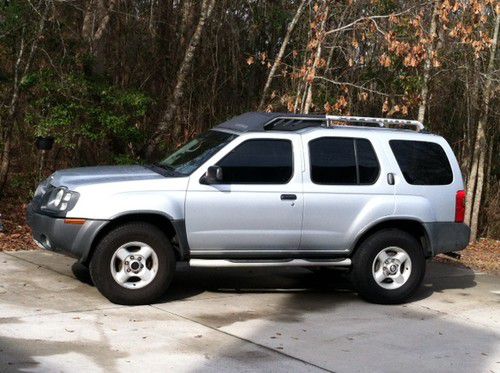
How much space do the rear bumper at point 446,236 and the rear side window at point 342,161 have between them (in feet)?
2.92

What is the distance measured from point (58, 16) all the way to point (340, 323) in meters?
8.12

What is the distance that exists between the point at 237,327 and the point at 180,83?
25.0 ft

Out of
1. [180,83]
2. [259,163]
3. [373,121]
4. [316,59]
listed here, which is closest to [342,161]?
[373,121]

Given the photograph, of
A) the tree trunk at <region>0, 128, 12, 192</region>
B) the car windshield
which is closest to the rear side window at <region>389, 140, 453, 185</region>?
the car windshield

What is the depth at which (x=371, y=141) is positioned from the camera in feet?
32.6

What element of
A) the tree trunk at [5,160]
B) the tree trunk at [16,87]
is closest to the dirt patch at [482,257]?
the tree trunk at [16,87]

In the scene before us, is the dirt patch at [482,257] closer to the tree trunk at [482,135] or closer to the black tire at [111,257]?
the tree trunk at [482,135]

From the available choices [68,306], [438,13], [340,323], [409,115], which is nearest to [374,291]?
[340,323]

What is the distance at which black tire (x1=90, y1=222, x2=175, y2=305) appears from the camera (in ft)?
28.8

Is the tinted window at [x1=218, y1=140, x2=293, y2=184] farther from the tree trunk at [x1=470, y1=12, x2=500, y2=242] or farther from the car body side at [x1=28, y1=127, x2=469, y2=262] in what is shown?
the tree trunk at [x1=470, y1=12, x2=500, y2=242]

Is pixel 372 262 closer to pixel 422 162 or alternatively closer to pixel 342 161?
pixel 342 161

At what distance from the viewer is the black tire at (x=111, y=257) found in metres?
8.78

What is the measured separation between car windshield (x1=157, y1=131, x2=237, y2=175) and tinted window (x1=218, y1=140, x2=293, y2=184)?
203 mm

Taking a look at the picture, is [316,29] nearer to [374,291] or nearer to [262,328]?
[374,291]
